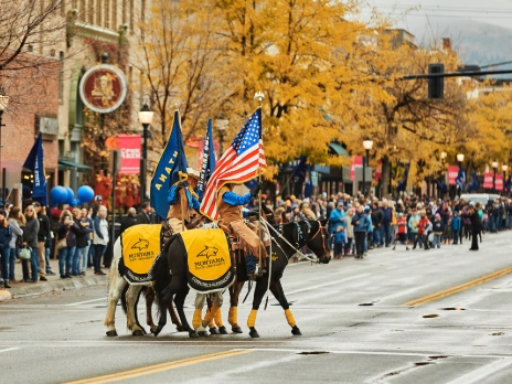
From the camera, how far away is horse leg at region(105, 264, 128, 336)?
19031 mm

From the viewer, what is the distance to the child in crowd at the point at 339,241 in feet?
144

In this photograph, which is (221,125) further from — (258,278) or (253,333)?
(253,333)

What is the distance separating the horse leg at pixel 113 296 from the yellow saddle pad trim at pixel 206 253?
1.29 meters

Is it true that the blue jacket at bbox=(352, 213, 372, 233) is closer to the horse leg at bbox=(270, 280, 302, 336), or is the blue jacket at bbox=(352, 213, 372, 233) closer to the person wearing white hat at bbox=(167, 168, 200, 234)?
the person wearing white hat at bbox=(167, 168, 200, 234)

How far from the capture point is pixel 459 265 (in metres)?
38.8

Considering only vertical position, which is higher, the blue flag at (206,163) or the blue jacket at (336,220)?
the blue flag at (206,163)

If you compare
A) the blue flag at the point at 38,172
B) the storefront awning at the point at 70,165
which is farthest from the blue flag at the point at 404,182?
the blue flag at the point at 38,172

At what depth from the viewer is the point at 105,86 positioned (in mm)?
47312

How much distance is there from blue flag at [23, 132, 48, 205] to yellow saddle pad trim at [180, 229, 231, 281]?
1664cm

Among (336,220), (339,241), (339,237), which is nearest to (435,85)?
(336,220)

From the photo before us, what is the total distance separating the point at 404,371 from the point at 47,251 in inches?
779

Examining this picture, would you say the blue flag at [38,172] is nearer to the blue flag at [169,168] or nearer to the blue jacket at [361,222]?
the blue jacket at [361,222]

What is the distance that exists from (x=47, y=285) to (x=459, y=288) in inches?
365

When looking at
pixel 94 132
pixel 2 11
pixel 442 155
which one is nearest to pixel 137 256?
pixel 2 11
